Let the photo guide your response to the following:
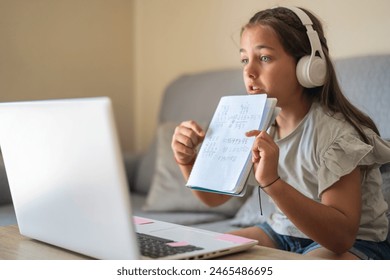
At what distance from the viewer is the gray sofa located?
138cm

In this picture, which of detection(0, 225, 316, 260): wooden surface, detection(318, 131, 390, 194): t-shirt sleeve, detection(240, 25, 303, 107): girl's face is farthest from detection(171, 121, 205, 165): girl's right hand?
detection(0, 225, 316, 260): wooden surface

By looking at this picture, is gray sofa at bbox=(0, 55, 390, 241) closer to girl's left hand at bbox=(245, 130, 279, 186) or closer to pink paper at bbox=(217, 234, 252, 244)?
girl's left hand at bbox=(245, 130, 279, 186)

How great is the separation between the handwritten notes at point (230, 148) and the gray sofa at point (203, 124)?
1.25ft

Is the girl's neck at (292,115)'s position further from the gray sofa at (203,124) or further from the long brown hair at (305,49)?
the gray sofa at (203,124)

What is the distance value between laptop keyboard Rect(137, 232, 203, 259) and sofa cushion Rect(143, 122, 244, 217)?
2.84 ft

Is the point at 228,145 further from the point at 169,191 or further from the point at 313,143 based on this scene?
the point at 169,191

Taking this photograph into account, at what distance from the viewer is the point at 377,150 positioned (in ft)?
3.74

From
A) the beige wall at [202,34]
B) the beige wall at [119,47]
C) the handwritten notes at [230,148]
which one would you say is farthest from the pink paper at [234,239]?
the beige wall at [119,47]

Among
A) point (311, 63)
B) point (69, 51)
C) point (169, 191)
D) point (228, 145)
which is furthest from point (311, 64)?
point (69, 51)

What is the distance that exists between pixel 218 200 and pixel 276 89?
30 centimetres

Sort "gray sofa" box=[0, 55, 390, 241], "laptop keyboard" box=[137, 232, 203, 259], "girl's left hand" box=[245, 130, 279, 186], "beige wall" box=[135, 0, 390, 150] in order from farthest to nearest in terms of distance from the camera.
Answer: "beige wall" box=[135, 0, 390, 150] < "gray sofa" box=[0, 55, 390, 241] < "girl's left hand" box=[245, 130, 279, 186] < "laptop keyboard" box=[137, 232, 203, 259]

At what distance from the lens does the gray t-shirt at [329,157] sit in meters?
1.08
